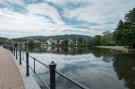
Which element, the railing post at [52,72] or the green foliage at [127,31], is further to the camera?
the green foliage at [127,31]

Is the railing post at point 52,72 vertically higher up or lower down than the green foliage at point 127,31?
lower down

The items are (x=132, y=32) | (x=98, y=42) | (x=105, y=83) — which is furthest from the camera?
(x=98, y=42)

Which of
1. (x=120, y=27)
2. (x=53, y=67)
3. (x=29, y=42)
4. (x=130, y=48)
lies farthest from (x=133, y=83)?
(x=29, y=42)

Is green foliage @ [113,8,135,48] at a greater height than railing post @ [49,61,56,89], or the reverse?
green foliage @ [113,8,135,48]

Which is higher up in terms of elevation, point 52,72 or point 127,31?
point 127,31

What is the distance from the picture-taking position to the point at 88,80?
1798 centimetres

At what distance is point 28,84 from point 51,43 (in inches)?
6480

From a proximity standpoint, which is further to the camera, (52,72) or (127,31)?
(127,31)

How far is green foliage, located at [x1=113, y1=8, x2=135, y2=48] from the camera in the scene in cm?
5532

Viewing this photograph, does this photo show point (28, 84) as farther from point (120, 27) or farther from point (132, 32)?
point (120, 27)

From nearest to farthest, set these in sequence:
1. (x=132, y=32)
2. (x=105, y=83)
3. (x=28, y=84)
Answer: (x=28, y=84), (x=105, y=83), (x=132, y=32)

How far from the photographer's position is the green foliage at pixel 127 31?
181ft

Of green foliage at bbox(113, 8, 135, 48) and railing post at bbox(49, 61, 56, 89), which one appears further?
green foliage at bbox(113, 8, 135, 48)

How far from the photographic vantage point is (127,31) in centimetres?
5525
